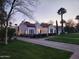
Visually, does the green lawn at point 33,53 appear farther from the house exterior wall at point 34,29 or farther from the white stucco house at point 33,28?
the house exterior wall at point 34,29

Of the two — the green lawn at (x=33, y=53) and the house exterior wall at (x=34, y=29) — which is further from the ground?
the house exterior wall at (x=34, y=29)

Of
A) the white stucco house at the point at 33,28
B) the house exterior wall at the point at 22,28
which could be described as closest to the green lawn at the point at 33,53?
the white stucco house at the point at 33,28

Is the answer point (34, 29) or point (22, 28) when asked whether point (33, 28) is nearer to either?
point (34, 29)

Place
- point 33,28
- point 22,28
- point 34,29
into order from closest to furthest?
point 33,28 < point 34,29 < point 22,28

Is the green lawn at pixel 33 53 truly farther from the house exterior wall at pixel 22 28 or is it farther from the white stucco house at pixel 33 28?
the house exterior wall at pixel 22 28

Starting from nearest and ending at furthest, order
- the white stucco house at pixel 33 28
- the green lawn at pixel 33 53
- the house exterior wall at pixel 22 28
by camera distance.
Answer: the green lawn at pixel 33 53, the white stucco house at pixel 33 28, the house exterior wall at pixel 22 28

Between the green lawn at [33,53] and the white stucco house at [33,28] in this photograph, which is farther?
the white stucco house at [33,28]

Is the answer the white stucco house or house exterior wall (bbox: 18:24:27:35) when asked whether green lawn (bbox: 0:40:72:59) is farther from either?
house exterior wall (bbox: 18:24:27:35)

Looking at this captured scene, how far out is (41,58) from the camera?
51.4 ft

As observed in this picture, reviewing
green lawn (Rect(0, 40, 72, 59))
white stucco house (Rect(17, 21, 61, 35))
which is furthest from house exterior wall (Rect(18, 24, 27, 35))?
green lawn (Rect(0, 40, 72, 59))

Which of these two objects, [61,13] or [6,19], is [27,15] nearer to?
[6,19]

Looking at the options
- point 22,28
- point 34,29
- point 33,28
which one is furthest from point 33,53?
point 22,28

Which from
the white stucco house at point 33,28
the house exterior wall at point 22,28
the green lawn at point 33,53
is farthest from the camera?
the house exterior wall at point 22,28

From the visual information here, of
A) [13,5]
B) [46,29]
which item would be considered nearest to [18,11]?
[13,5]
